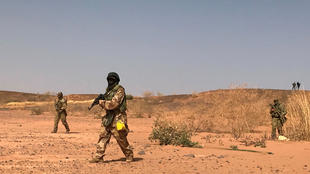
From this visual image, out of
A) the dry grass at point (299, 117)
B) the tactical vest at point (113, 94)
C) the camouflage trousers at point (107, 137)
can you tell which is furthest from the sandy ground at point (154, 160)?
the dry grass at point (299, 117)

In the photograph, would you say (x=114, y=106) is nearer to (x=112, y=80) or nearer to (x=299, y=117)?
(x=112, y=80)

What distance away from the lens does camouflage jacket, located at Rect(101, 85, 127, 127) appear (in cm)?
835

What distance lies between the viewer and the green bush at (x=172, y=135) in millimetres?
12750

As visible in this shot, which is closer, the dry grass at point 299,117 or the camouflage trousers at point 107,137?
the camouflage trousers at point 107,137

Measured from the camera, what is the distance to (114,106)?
834cm

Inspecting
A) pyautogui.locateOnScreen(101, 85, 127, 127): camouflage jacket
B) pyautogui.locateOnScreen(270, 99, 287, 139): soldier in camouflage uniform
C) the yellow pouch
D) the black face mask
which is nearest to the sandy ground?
the yellow pouch

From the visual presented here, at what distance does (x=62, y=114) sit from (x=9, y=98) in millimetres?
55462

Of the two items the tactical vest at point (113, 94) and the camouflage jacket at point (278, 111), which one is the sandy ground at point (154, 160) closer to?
the tactical vest at point (113, 94)

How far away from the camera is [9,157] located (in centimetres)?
978

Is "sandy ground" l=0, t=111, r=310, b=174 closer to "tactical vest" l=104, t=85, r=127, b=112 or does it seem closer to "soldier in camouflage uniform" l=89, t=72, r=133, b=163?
"soldier in camouflage uniform" l=89, t=72, r=133, b=163

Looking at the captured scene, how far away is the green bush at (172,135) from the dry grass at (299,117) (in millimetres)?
3997

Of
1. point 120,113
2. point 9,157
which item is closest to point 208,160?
point 120,113

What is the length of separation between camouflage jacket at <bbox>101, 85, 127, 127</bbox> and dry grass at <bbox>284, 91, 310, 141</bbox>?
311 inches

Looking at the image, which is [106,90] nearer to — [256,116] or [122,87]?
[122,87]
